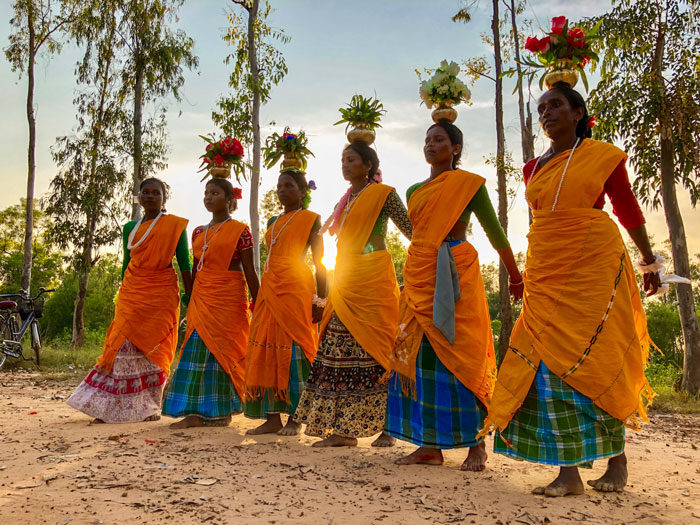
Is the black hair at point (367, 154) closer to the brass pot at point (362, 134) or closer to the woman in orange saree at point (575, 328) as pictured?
the brass pot at point (362, 134)

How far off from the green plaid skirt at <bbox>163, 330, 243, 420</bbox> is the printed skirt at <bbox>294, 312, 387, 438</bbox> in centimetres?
119

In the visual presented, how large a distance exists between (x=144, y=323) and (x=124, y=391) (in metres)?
0.67

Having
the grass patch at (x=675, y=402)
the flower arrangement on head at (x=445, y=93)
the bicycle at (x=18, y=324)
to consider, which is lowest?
the grass patch at (x=675, y=402)

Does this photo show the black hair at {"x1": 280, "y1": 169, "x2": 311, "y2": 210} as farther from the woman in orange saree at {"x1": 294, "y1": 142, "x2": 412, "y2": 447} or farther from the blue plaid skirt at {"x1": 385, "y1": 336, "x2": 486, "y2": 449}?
the blue plaid skirt at {"x1": 385, "y1": 336, "x2": 486, "y2": 449}

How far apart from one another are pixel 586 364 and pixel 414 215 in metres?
1.56

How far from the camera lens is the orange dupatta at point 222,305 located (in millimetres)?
5355

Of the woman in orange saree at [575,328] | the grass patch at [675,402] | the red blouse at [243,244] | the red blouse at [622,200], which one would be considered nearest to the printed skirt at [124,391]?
the red blouse at [243,244]

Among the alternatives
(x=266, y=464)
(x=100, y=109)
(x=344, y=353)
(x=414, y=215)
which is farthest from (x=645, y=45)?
(x=100, y=109)

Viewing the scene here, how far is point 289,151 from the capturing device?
217 inches

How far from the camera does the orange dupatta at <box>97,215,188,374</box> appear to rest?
225 inches

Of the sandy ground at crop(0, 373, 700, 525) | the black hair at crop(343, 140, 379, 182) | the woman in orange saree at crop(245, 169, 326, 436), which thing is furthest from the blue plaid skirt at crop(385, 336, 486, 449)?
the black hair at crop(343, 140, 379, 182)

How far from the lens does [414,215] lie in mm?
4113

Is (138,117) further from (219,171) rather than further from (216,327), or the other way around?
(216,327)

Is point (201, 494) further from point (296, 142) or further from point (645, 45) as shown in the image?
point (645, 45)
